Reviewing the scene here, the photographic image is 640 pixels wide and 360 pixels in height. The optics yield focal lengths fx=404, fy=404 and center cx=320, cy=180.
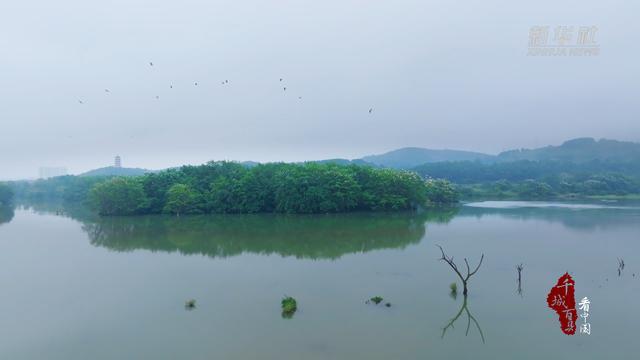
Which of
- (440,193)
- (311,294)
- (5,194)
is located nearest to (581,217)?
(440,193)

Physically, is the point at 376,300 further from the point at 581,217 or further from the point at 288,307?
the point at 581,217

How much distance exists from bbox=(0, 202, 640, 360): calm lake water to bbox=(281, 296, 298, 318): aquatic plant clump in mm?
377

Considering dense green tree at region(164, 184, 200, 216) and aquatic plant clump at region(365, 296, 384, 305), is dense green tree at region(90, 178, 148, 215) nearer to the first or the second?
dense green tree at region(164, 184, 200, 216)

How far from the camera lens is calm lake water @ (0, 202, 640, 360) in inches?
433

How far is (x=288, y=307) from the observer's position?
44.3 ft

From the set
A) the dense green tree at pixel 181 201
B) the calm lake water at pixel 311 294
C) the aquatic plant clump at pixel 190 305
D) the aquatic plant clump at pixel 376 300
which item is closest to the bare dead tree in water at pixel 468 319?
the calm lake water at pixel 311 294

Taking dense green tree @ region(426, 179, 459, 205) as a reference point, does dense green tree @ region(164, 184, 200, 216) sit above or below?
below

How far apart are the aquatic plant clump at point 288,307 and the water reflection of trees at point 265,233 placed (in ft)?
27.6

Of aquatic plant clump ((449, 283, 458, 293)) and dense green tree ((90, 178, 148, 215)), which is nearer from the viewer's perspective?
aquatic plant clump ((449, 283, 458, 293))

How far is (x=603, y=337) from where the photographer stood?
11188 mm

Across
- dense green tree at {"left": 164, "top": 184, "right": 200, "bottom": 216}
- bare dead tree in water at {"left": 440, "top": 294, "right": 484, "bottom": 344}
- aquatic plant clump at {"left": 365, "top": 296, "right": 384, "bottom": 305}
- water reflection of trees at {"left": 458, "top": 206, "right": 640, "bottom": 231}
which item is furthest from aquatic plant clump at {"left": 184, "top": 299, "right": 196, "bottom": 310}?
dense green tree at {"left": 164, "top": 184, "right": 200, "bottom": 216}

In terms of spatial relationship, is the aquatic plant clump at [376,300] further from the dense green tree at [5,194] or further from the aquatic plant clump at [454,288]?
the dense green tree at [5,194]

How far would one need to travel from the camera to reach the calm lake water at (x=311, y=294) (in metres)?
11.0

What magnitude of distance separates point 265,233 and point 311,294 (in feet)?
51.8
